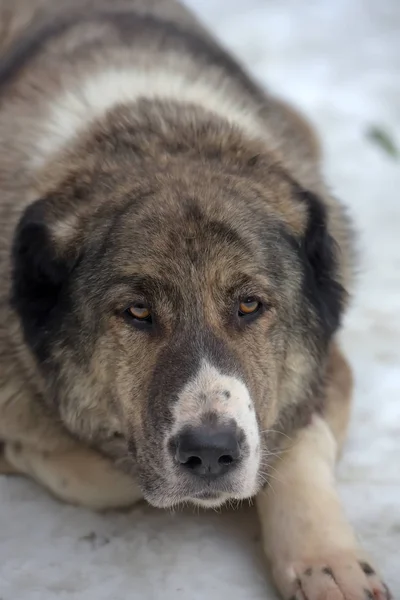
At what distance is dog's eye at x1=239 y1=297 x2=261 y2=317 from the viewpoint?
249cm

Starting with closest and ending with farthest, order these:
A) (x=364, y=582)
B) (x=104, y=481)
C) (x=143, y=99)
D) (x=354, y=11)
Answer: (x=364, y=582)
(x=104, y=481)
(x=143, y=99)
(x=354, y=11)

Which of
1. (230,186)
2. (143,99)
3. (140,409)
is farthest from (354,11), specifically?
(140,409)

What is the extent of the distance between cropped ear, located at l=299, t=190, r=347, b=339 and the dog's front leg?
40 cm

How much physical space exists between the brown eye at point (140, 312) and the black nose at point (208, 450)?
Answer: 38 cm

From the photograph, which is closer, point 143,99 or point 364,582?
point 364,582

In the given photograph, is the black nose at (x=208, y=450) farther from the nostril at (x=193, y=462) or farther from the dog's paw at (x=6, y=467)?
the dog's paw at (x=6, y=467)

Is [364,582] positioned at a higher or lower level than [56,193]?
lower

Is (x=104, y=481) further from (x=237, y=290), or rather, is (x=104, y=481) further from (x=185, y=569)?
(x=237, y=290)

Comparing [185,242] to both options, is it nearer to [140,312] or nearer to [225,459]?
[140,312]

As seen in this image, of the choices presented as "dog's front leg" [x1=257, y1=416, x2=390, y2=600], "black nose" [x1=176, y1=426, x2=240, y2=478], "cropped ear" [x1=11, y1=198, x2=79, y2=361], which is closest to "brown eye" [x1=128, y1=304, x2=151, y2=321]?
"cropped ear" [x1=11, y1=198, x2=79, y2=361]

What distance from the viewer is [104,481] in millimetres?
2828

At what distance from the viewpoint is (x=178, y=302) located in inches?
94.9

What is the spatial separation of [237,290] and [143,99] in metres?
0.91

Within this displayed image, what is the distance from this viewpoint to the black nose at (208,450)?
2.18 m
